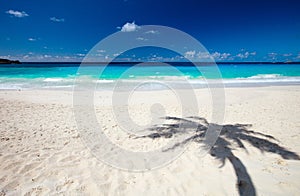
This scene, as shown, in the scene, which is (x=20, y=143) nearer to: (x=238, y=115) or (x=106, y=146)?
(x=106, y=146)

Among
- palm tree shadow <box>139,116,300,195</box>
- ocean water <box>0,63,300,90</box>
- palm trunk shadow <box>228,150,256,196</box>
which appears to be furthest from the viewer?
ocean water <box>0,63,300,90</box>

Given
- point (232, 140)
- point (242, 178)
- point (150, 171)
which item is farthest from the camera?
A: point (232, 140)

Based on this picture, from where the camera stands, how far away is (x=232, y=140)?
5.20m

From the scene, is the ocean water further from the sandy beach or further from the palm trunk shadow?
the palm trunk shadow

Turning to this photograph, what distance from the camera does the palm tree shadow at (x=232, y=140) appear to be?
360 centimetres

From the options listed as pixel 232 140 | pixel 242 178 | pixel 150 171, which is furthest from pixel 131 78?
pixel 242 178

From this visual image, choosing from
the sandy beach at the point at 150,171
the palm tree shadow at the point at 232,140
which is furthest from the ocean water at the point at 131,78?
the sandy beach at the point at 150,171

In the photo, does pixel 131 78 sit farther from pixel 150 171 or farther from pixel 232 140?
pixel 150 171

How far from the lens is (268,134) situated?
18.1 feet

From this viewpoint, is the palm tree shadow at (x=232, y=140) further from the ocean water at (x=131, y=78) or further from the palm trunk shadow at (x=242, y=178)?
the ocean water at (x=131, y=78)

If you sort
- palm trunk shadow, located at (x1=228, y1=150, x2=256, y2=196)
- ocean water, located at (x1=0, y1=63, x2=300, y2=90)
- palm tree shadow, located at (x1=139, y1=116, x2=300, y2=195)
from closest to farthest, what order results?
palm trunk shadow, located at (x1=228, y1=150, x2=256, y2=196)
palm tree shadow, located at (x1=139, y1=116, x2=300, y2=195)
ocean water, located at (x1=0, y1=63, x2=300, y2=90)

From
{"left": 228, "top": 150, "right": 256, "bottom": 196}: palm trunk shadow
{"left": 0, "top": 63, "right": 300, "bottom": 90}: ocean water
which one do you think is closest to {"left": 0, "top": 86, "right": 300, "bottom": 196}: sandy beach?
{"left": 228, "top": 150, "right": 256, "bottom": 196}: palm trunk shadow

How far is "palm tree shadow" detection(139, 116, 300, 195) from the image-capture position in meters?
3.60

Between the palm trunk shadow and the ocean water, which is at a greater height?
the ocean water
